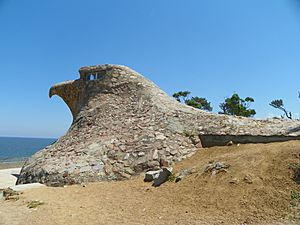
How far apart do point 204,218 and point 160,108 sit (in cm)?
785

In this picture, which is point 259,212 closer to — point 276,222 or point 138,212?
point 276,222

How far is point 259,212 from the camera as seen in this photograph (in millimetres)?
4676

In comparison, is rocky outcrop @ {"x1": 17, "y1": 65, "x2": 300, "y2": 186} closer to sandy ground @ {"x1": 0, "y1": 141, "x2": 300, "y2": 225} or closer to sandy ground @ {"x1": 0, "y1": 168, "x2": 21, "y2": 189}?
sandy ground @ {"x1": 0, "y1": 141, "x2": 300, "y2": 225}

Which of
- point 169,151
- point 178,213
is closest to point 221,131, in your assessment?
point 169,151

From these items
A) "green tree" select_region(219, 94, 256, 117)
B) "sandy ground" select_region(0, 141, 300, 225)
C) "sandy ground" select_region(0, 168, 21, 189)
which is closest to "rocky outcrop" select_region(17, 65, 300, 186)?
"sandy ground" select_region(0, 141, 300, 225)

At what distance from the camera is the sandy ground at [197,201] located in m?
4.81

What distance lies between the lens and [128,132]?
11352 millimetres

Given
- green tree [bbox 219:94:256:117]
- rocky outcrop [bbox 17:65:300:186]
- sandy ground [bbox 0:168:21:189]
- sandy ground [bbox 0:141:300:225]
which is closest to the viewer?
sandy ground [bbox 0:141:300:225]

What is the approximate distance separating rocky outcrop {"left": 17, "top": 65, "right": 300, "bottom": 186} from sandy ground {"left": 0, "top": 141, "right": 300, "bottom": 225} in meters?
1.85

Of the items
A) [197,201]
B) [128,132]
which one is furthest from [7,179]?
[197,201]

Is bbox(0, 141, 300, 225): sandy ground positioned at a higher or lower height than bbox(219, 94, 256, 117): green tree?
lower

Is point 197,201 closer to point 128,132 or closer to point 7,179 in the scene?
point 128,132

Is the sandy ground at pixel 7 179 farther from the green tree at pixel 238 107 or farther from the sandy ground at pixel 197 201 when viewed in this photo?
the green tree at pixel 238 107

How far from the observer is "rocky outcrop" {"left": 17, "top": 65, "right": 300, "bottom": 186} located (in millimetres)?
9484
